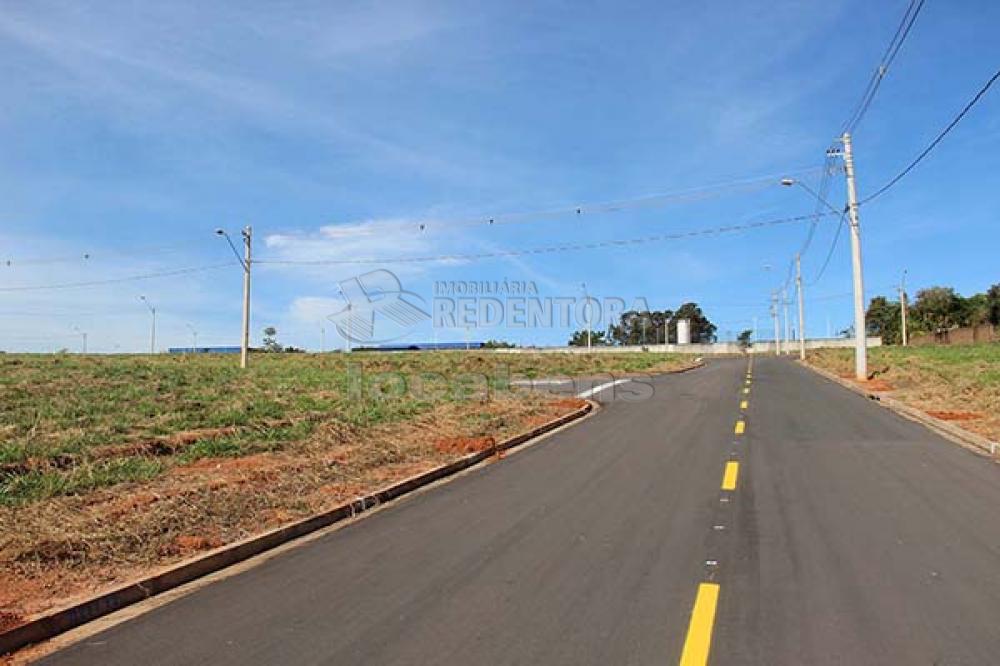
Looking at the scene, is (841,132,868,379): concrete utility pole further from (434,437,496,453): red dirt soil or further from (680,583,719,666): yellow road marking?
(680,583,719,666): yellow road marking

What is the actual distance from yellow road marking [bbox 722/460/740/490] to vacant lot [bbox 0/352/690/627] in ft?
14.4

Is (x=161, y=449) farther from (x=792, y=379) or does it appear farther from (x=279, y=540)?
(x=792, y=379)

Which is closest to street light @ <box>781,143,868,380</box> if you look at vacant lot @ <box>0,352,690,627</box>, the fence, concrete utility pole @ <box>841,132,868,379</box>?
concrete utility pole @ <box>841,132,868,379</box>

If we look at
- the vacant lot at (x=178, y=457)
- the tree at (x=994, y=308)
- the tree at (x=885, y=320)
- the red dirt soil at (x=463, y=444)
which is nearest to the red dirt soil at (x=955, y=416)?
the vacant lot at (x=178, y=457)

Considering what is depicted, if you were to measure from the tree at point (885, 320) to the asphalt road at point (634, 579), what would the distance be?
11262cm

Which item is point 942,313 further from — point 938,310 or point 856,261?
point 856,261

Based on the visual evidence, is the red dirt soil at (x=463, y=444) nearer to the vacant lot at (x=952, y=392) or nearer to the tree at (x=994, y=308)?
the vacant lot at (x=952, y=392)

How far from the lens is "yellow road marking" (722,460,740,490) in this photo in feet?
29.2

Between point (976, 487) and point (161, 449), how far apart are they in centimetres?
1161

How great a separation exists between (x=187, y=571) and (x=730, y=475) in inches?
273

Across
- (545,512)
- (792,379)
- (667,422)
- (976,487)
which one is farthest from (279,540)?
(792,379)

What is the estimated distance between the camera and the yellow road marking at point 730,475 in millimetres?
8914

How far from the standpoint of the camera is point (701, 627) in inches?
178

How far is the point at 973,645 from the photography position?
4.22 m
